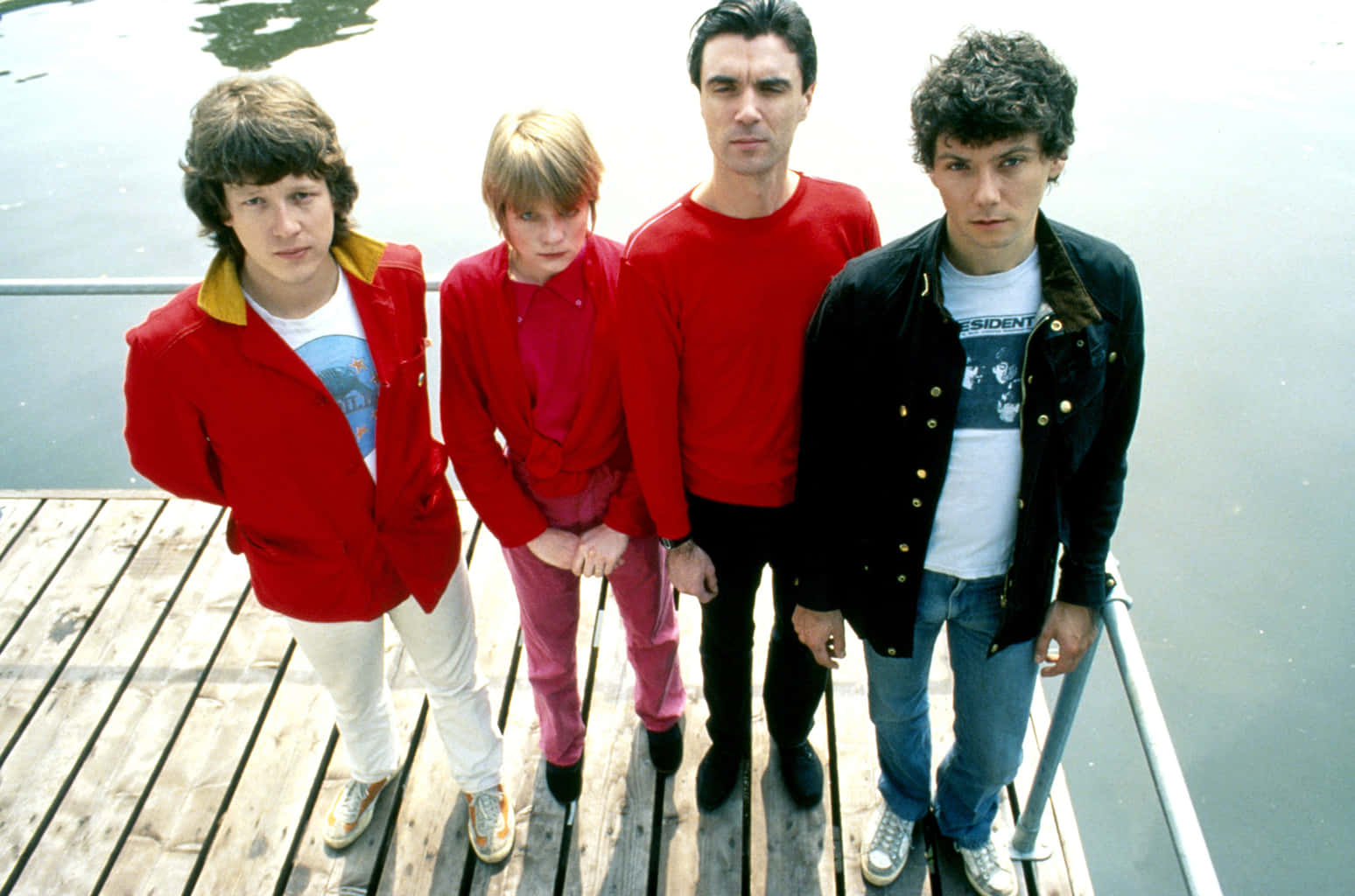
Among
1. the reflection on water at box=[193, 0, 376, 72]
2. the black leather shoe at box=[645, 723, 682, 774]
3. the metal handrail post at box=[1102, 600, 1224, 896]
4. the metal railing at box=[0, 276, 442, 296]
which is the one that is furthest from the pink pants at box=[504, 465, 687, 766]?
the reflection on water at box=[193, 0, 376, 72]

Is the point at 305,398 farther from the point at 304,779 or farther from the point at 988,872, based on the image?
the point at 988,872

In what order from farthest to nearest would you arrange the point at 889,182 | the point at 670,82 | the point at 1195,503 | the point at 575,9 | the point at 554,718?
the point at 575,9
the point at 670,82
the point at 889,182
the point at 1195,503
the point at 554,718

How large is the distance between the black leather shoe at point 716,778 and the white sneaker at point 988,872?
515 mm

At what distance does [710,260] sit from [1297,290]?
395 cm

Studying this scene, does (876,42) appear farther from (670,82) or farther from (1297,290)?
(1297,290)

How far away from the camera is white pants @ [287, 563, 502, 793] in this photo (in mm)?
1823

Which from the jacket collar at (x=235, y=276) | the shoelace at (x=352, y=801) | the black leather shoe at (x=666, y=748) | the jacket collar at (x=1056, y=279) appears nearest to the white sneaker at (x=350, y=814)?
the shoelace at (x=352, y=801)

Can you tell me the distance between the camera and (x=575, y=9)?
7043 mm

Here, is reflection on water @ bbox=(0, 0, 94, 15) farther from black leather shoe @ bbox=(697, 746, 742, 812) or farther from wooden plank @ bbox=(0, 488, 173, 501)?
black leather shoe @ bbox=(697, 746, 742, 812)

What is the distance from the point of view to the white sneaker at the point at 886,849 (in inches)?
76.9

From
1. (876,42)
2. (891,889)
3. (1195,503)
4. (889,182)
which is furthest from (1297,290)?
(891,889)

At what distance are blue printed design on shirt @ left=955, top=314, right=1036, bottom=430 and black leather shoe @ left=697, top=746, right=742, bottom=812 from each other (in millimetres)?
1070

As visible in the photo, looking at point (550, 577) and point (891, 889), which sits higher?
point (550, 577)

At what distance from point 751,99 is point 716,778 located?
1.45 meters
